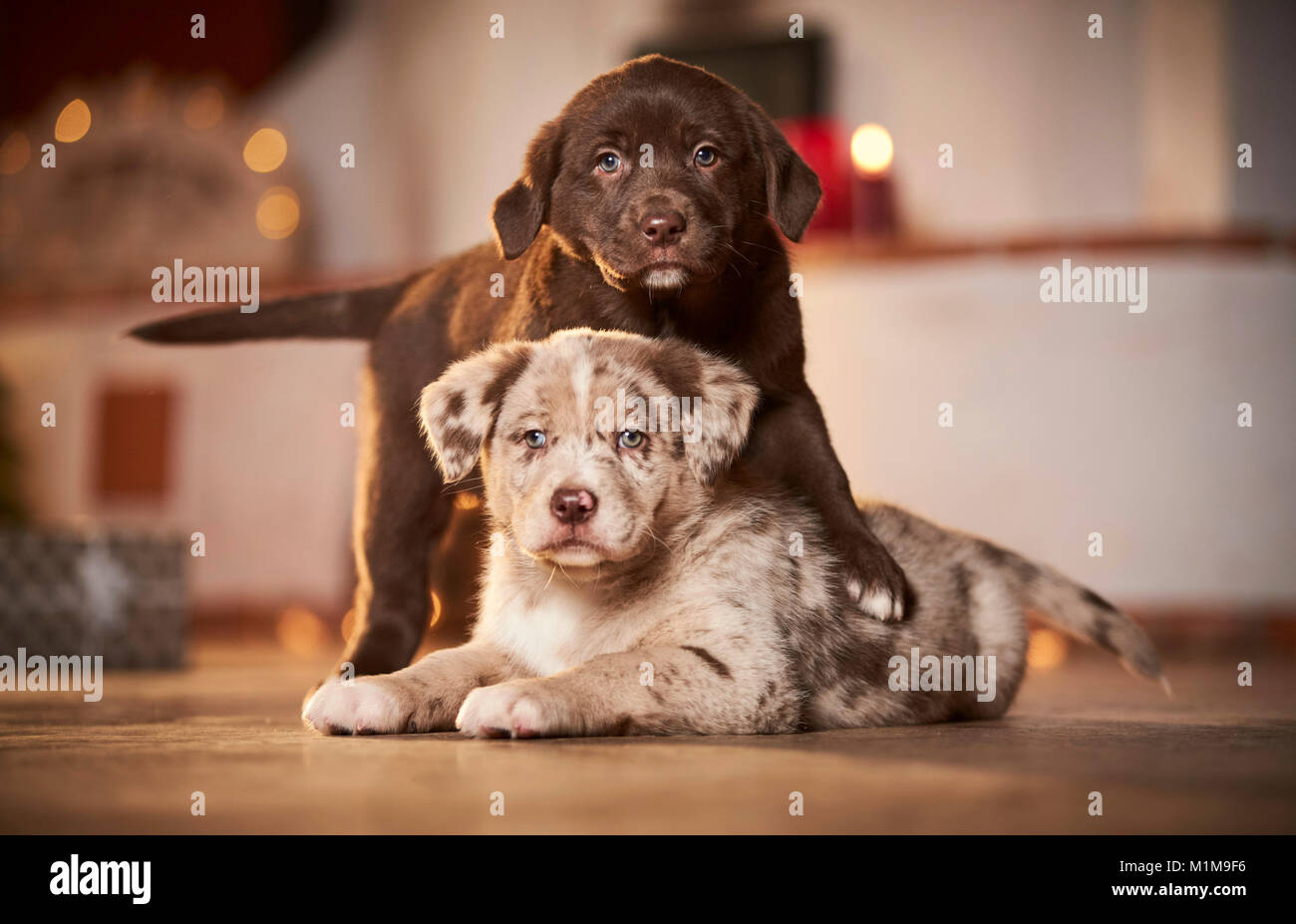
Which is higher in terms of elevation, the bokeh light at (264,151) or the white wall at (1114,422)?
the bokeh light at (264,151)

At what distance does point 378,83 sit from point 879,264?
→ 3.80m

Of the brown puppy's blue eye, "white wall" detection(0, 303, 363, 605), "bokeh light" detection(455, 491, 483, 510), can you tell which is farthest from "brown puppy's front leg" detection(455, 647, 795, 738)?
"white wall" detection(0, 303, 363, 605)

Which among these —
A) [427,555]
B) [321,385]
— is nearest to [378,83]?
[321,385]

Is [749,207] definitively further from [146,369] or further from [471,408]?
[146,369]

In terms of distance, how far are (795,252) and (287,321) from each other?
7.98 feet

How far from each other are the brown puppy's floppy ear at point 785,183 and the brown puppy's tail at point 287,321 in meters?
1.02

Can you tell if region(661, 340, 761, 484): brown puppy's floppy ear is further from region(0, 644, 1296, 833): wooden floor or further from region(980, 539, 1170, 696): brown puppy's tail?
region(980, 539, 1170, 696): brown puppy's tail

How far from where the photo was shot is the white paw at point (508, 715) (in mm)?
1940

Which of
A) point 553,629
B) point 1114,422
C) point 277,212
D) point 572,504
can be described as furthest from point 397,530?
point 277,212

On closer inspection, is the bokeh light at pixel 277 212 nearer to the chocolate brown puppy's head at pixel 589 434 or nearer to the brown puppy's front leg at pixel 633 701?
the chocolate brown puppy's head at pixel 589 434

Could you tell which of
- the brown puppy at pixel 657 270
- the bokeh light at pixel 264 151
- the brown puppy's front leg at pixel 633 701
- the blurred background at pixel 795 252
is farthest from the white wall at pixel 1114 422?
the bokeh light at pixel 264 151

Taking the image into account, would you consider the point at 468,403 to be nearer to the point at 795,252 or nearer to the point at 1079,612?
the point at 1079,612

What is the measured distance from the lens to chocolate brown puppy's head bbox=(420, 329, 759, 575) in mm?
2127
